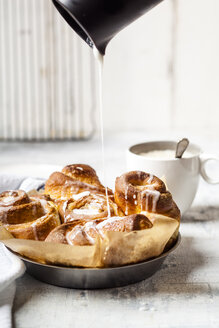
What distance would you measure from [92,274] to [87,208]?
17 centimetres

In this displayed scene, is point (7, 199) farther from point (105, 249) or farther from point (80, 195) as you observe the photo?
point (105, 249)

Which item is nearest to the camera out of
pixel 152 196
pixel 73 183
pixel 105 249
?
pixel 105 249

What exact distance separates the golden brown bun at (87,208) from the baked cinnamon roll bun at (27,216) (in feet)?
0.07

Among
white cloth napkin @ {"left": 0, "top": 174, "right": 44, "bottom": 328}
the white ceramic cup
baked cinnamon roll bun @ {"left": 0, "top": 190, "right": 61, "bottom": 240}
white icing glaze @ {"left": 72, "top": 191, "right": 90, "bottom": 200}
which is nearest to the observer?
white cloth napkin @ {"left": 0, "top": 174, "right": 44, "bottom": 328}

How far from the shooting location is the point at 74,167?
1113mm

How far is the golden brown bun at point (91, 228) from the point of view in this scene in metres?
0.84

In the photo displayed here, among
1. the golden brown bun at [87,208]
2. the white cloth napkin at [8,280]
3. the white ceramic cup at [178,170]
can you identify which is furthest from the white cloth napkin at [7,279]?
the white ceramic cup at [178,170]

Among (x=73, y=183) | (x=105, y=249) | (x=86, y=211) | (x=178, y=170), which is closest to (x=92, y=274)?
(x=105, y=249)

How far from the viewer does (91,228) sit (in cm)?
87

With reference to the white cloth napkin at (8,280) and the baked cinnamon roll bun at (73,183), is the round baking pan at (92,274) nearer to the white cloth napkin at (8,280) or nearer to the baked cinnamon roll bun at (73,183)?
the white cloth napkin at (8,280)

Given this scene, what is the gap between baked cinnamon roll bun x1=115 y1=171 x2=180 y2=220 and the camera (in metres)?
0.92

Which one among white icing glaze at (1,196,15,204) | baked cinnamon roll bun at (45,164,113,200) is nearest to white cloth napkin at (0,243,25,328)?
white icing glaze at (1,196,15,204)

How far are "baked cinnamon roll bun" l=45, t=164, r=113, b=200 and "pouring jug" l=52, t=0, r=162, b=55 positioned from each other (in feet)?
0.99

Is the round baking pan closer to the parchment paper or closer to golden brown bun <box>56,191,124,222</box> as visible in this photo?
the parchment paper
